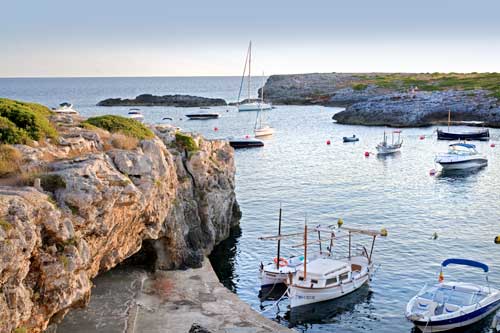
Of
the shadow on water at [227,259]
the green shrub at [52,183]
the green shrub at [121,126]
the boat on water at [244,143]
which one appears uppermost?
the green shrub at [121,126]

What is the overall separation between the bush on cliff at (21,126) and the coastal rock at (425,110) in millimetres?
104842

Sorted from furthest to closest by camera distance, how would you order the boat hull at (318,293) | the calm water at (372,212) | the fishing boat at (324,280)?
1. the calm water at (372,212)
2. the fishing boat at (324,280)
3. the boat hull at (318,293)


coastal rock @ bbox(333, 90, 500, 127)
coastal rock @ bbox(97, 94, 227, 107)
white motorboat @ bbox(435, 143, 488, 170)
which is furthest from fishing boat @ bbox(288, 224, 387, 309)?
coastal rock @ bbox(97, 94, 227, 107)

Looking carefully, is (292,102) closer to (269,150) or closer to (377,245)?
(269,150)

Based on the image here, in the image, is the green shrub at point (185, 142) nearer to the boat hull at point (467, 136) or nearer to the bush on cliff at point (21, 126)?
the bush on cliff at point (21, 126)

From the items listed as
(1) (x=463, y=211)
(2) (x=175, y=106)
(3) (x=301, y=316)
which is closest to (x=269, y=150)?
(1) (x=463, y=211)

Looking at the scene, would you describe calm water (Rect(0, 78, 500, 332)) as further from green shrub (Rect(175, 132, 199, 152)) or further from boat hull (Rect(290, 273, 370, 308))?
green shrub (Rect(175, 132, 199, 152))

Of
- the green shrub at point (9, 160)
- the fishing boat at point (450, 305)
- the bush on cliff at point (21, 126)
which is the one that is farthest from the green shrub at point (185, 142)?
the fishing boat at point (450, 305)

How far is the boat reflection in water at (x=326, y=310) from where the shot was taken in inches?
1313

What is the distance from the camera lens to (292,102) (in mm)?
192625

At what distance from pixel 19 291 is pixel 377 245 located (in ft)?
103

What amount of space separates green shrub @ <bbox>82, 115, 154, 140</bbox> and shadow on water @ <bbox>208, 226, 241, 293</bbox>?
10616 mm

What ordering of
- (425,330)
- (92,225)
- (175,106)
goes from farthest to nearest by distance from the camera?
(175,106) → (425,330) → (92,225)

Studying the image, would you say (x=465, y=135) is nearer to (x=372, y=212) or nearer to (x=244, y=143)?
(x=244, y=143)
